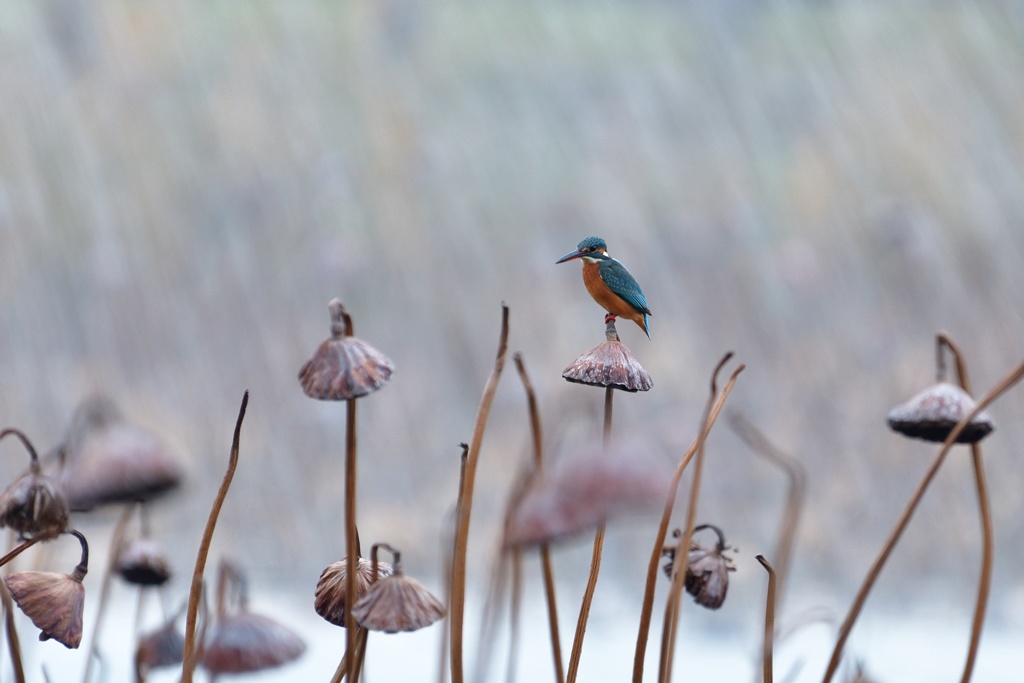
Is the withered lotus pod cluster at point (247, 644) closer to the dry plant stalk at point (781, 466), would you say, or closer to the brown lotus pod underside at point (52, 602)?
the brown lotus pod underside at point (52, 602)

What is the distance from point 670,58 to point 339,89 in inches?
29.2

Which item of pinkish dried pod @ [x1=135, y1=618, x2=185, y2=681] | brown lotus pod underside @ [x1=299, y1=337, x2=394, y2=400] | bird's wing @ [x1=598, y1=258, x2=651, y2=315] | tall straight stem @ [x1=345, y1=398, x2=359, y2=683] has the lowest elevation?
pinkish dried pod @ [x1=135, y1=618, x2=185, y2=681]

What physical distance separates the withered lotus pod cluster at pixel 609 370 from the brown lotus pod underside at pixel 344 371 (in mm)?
54

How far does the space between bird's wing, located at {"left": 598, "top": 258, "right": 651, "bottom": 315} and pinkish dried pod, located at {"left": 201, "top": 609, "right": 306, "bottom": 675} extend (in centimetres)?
20

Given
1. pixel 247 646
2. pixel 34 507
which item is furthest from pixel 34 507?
pixel 247 646

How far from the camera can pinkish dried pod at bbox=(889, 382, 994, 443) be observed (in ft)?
1.05

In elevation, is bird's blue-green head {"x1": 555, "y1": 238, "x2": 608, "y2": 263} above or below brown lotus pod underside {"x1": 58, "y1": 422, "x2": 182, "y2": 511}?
above

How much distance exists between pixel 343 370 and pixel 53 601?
132 millimetres

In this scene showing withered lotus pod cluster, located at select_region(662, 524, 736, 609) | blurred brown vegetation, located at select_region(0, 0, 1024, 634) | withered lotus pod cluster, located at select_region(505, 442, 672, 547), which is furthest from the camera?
blurred brown vegetation, located at select_region(0, 0, 1024, 634)

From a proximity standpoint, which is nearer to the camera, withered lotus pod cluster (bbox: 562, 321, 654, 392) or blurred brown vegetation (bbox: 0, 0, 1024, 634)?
withered lotus pod cluster (bbox: 562, 321, 654, 392)

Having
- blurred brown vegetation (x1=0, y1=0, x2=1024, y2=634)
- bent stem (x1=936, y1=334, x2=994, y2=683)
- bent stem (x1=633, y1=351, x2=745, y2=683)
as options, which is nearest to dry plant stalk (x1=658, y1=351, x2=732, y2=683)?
bent stem (x1=633, y1=351, x2=745, y2=683)

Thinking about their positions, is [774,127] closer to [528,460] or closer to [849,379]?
[849,379]

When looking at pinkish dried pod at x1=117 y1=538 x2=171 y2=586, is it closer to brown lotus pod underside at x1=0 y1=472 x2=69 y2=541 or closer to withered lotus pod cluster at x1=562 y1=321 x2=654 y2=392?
brown lotus pod underside at x1=0 y1=472 x2=69 y2=541

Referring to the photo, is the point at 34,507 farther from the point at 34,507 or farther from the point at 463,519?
the point at 463,519
